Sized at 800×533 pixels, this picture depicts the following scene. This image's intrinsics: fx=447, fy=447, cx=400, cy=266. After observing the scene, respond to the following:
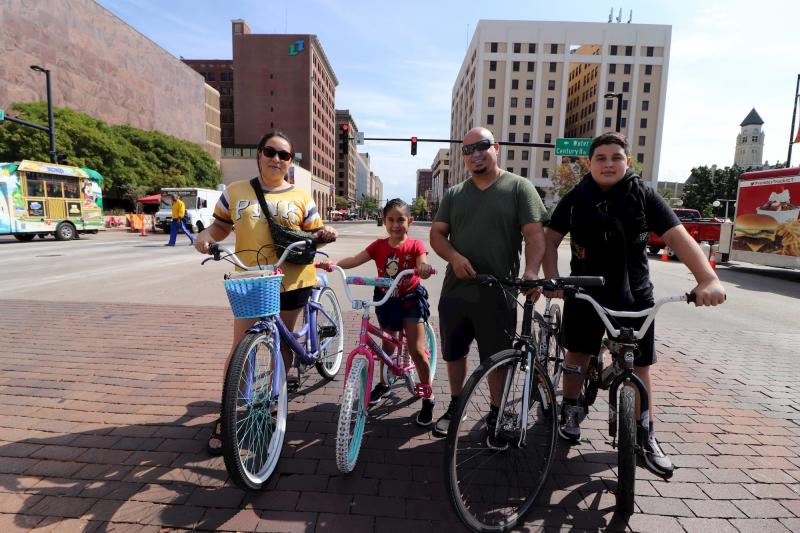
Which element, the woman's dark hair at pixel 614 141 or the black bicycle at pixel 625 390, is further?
the woman's dark hair at pixel 614 141

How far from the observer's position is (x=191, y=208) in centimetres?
2728

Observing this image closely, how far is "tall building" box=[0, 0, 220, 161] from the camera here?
3466cm

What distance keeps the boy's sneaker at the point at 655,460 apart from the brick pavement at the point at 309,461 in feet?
0.25

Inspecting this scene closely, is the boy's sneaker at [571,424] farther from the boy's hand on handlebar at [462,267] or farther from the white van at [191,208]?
the white van at [191,208]

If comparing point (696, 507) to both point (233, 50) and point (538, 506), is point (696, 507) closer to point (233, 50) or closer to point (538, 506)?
point (538, 506)

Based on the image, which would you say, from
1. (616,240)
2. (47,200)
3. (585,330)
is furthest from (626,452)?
(47,200)

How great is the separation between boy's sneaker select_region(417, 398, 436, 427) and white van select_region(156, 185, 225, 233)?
25371mm

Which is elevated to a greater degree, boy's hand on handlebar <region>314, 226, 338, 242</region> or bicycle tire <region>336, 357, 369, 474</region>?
boy's hand on handlebar <region>314, 226, 338, 242</region>

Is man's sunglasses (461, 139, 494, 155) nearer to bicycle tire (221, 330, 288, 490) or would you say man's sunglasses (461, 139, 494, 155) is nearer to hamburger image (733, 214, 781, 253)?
bicycle tire (221, 330, 288, 490)

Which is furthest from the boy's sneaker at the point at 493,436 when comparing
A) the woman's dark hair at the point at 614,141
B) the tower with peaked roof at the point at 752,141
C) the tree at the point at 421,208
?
the tower with peaked roof at the point at 752,141

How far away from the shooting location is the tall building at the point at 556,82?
7138 cm

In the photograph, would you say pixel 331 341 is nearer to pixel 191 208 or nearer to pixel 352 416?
pixel 352 416

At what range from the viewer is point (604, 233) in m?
2.70

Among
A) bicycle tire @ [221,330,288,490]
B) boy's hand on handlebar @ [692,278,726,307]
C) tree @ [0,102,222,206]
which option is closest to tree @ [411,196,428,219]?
tree @ [0,102,222,206]
